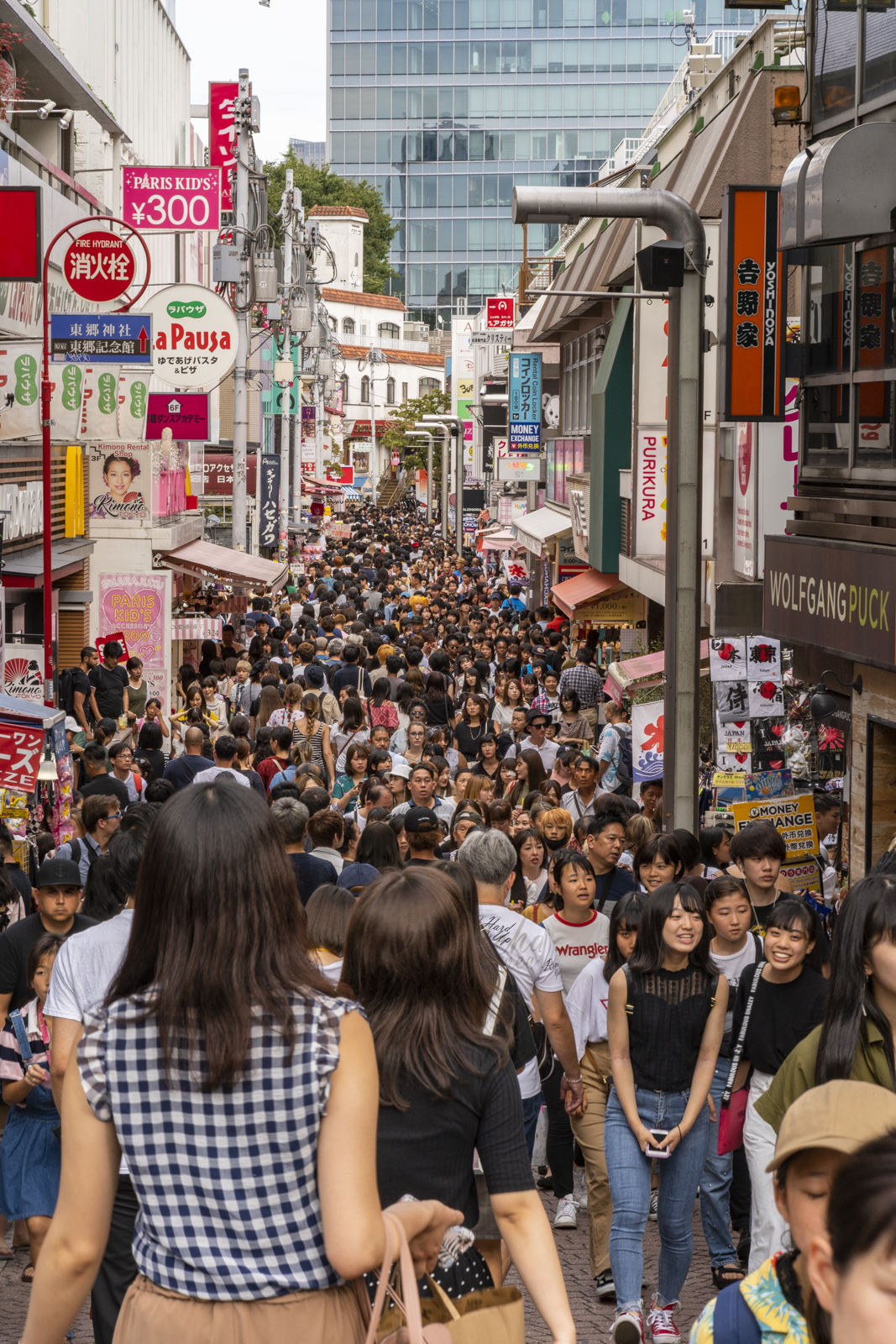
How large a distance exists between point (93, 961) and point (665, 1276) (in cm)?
244

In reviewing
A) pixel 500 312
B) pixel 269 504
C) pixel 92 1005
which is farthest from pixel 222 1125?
pixel 500 312

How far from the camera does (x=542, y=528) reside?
106 ft

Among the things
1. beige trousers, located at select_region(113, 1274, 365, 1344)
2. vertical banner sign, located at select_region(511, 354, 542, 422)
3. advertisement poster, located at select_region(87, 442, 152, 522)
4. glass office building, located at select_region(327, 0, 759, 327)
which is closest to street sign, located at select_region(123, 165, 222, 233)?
advertisement poster, located at select_region(87, 442, 152, 522)

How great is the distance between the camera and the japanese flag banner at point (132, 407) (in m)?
19.4

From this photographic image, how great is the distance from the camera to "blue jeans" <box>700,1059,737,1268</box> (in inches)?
242

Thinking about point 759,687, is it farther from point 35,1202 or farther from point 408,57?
point 408,57

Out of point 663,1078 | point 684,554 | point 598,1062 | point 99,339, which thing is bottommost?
point 598,1062

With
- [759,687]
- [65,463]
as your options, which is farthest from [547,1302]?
[65,463]

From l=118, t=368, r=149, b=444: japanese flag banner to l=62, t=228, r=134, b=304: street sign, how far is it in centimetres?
215

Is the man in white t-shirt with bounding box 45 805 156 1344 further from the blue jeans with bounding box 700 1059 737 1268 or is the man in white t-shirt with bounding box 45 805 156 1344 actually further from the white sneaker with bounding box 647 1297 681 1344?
the blue jeans with bounding box 700 1059 737 1268

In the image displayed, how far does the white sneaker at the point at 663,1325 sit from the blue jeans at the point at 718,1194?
606mm

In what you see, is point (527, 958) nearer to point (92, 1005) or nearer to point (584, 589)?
point (92, 1005)

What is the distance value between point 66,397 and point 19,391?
2281 millimetres

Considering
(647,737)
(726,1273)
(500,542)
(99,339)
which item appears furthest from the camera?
(500,542)
